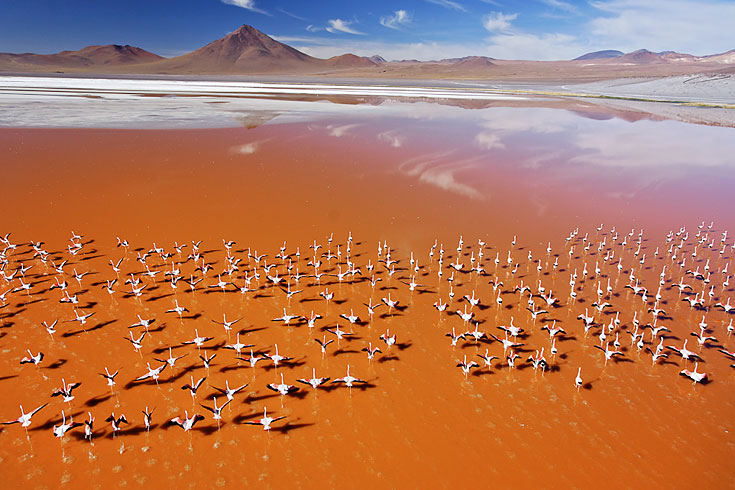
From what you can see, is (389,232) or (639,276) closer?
(639,276)

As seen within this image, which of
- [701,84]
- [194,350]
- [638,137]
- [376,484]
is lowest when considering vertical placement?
[376,484]

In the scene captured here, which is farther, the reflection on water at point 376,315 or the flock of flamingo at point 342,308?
the flock of flamingo at point 342,308

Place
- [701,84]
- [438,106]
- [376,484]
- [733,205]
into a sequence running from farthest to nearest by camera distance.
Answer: [701,84] → [438,106] → [733,205] → [376,484]

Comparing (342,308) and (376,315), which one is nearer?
(376,315)

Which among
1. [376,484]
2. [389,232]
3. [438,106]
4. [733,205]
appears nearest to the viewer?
[376,484]

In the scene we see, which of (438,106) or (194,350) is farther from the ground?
(438,106)

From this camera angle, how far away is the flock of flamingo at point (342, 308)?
765 centimetres

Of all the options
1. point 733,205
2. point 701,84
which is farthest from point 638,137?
point 701,84

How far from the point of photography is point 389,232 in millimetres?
14438

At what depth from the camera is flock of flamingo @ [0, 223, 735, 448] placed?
25.1ft

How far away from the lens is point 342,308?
10180 mm

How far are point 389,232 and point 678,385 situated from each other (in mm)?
8858

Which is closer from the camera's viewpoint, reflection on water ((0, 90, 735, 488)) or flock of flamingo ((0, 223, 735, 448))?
reflection on water ((0, 90, 735, 488))

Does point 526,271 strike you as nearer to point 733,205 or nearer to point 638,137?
point 733,205
